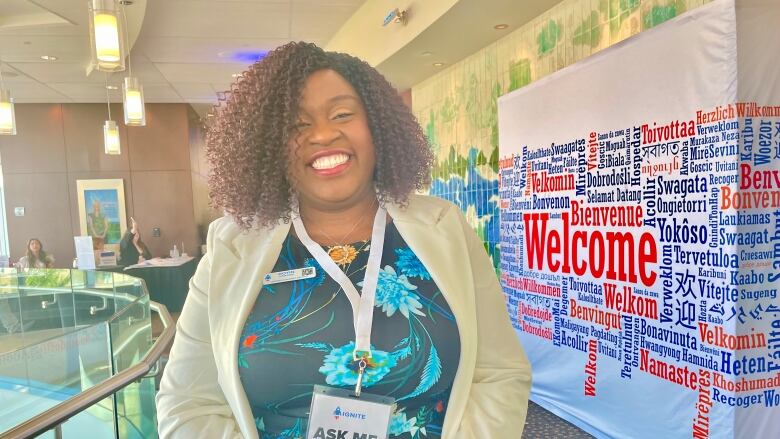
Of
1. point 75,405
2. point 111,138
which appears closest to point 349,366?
point 75,405

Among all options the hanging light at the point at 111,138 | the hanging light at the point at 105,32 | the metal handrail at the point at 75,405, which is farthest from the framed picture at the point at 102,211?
the metal handrail at the point at 75,405

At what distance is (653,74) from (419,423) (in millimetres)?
2405

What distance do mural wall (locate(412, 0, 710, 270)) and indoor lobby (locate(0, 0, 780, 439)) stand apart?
2cm

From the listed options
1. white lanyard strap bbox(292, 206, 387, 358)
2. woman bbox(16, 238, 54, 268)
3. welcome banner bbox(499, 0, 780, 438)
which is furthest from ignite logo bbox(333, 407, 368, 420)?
woman bbox(16, 238, 54, 268)

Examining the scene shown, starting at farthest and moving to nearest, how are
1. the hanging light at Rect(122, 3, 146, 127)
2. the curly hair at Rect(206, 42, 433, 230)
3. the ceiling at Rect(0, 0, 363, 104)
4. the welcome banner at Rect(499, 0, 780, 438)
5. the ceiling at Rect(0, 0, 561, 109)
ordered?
1. the ceiling at Rect(0, 0, 363, 104)
2. the hanging light at Rect(122, 3, 146, 127)
3. the ceiling at Rect(0, 0, 561, 109)
4. the welcome banner at Rect(499, 0, 780, 438)
5. the curly hair at Rect(206, 42, 433, 230)

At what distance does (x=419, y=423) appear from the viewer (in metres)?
1.06

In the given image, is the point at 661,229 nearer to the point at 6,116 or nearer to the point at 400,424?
the point at 400,424

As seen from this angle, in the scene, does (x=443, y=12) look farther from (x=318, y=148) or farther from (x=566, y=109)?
(x=318, y=148)

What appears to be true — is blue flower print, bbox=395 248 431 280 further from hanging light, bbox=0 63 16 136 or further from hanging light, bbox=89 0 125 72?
hanging light, bbox=0 63 16 136

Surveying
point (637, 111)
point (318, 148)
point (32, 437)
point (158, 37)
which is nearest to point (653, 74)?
point (637, 111)

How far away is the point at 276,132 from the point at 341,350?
1.60 feet

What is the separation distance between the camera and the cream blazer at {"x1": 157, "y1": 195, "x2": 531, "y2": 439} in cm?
103

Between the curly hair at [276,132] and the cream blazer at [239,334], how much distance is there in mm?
66

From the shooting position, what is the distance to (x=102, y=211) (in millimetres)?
8867
